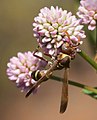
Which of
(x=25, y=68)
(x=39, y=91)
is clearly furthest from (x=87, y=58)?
(x=39, y=91)

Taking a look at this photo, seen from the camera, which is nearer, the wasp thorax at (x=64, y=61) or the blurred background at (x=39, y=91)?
the wasp thorax at (x=64, y=61)

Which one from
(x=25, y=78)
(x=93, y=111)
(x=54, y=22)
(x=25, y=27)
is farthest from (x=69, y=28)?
(x=25, y=27)

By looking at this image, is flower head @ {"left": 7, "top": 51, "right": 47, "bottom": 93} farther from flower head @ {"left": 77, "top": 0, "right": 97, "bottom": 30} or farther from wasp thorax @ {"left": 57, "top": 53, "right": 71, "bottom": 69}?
flower head @ {"left": 77, "top": 0, "right": 97, "bottom": 30}

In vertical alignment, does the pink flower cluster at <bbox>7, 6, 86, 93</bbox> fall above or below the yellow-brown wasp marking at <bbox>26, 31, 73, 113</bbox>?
above

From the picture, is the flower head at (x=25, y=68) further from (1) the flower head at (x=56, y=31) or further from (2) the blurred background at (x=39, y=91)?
(2) the blurred background at (x=39, y=91)

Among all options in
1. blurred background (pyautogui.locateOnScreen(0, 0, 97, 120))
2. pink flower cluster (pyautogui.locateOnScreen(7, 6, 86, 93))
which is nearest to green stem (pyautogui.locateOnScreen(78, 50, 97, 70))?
pink flower cluster (pyautogui.locateOnScreen(7, 6, 86, 93))

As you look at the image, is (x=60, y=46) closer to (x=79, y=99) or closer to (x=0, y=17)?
(x=79, y=99)

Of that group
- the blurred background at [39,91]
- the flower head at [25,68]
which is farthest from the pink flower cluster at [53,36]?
the blurred background at [39,91]
